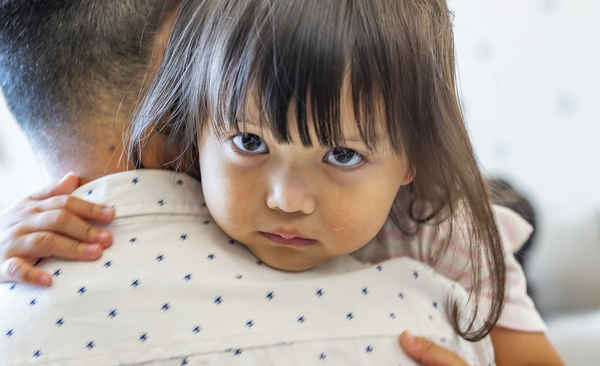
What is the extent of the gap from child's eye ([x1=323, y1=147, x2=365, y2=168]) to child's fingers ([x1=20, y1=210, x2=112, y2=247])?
28 centimetres

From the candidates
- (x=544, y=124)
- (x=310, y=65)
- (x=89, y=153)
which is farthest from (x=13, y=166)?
(x=544, y=124)

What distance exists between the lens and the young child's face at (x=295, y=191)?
79 cm

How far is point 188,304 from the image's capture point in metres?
0.81

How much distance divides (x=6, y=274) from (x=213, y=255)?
24 centimetres

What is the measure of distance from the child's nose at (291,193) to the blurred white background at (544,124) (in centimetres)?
96

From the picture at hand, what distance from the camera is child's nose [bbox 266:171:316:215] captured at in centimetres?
79

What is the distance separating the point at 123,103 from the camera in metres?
0.95

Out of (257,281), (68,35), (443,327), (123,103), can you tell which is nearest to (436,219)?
(443,327)

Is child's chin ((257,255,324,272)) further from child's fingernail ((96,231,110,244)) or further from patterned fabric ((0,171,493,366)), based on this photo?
child's fingernail ((96,231,110,244))

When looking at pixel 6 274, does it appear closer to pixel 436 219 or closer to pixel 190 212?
pixel 190 212

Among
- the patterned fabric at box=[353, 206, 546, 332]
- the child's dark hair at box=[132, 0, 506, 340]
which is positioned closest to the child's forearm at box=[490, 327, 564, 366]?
the patterned fabric at box=[353, 206, 546, 332]

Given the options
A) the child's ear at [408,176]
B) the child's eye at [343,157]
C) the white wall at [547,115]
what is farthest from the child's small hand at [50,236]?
the white wall at [547,115]

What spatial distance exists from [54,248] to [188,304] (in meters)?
0.17

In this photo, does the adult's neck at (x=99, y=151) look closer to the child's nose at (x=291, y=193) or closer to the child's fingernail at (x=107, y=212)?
the child's fingernail at (x=107, y=212)
